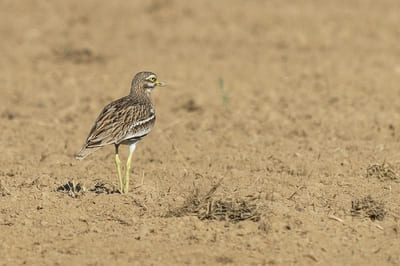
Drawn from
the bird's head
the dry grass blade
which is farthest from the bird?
the dry grass blade

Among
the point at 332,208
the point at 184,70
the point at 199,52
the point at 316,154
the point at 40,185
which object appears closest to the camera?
the point at 332,208

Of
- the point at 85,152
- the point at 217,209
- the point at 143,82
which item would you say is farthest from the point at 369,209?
the point at 143,82

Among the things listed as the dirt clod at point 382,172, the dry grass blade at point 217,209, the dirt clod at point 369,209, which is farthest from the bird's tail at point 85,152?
the dirt clod at point 382,172

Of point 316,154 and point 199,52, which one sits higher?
point 199,52

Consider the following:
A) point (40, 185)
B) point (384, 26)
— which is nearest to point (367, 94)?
point (384, 26)

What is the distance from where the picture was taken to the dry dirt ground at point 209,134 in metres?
6.43

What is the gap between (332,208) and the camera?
7.23 meters

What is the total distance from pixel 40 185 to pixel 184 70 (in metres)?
6.48

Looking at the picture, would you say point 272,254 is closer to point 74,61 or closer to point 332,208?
point 332,208

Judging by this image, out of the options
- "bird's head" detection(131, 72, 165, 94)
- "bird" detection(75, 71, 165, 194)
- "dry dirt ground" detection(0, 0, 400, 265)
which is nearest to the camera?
"dry dirt ground" detection(0, 0, 400, 265)

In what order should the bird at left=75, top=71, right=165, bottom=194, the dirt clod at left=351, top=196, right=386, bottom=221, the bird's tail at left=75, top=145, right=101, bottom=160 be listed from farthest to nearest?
the bird at left=75, top=71, right=165, bottom=194, the bird's tail at left=75, top=145, right=101, bottom=160, the dirt clod at left=351, top=196, right=386, bottom=221

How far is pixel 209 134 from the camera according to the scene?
10.5 metres

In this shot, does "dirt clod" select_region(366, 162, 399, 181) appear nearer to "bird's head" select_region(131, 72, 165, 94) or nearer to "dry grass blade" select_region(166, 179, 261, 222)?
"dry grass blade" select_region(166, 179, 261, 222)

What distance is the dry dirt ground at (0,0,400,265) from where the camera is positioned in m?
6.43
